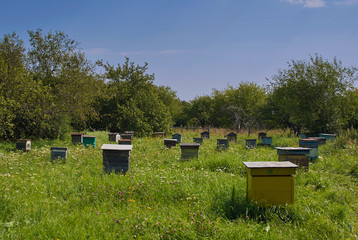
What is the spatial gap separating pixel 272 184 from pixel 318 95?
15.7 meters

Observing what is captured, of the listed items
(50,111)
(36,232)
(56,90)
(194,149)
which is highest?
(56,90)

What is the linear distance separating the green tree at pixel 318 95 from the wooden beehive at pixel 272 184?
15.0 meters

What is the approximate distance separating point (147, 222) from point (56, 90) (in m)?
13.9

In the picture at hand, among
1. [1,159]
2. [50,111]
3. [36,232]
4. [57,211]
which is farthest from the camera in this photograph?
[50,111]

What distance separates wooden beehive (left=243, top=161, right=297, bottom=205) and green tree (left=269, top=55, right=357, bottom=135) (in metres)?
15.0

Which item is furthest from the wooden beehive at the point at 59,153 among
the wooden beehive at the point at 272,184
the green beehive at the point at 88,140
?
the wooden beehive at the point at 272,184

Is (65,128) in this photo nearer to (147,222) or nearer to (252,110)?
(147,222)

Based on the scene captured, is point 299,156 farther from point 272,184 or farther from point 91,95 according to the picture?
point 91,95

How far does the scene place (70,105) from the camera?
15109 millimetres

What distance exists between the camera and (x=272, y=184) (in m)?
3.92

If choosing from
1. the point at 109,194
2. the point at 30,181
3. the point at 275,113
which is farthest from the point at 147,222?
the point at 275,113

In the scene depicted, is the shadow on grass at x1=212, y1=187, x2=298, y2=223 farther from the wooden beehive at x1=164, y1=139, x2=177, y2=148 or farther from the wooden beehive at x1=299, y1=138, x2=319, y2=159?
the wooden beehive at x1=164, y1=139, x2=177, y2=148

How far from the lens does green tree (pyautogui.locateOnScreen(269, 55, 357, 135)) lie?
55.8 ft

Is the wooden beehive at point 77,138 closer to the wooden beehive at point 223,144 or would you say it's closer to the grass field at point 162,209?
the grass field at point 162,209
